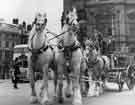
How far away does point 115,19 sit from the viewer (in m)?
45.4

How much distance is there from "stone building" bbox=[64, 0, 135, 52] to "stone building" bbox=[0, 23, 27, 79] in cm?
1290

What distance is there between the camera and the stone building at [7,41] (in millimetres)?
45938

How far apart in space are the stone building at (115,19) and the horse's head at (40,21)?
123 feet

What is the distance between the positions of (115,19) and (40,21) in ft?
130

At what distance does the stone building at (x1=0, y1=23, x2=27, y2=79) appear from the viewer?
4594 cm

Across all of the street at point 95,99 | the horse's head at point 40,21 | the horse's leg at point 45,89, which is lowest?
the street at point 95,99

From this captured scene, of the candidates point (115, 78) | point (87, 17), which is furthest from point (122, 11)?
point (115, 78)

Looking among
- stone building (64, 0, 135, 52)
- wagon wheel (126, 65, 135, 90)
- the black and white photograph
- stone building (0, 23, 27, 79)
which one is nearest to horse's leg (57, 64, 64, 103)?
the black and white photograph

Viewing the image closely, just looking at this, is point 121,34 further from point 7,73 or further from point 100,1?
point 7,73

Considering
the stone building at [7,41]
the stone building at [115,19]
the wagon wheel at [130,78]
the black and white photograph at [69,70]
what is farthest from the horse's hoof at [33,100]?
the stone building at [115,19]

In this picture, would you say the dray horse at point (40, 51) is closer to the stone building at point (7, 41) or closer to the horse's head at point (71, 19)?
the horse's head at point (71, 19)

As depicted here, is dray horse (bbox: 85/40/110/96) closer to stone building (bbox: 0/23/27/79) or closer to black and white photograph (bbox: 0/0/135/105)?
black and white photograph (bbox: 0/0/135/105)

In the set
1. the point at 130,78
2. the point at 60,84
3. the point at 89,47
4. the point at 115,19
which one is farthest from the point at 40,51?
the point at 115,19

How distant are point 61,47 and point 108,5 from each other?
4015 centimetres
